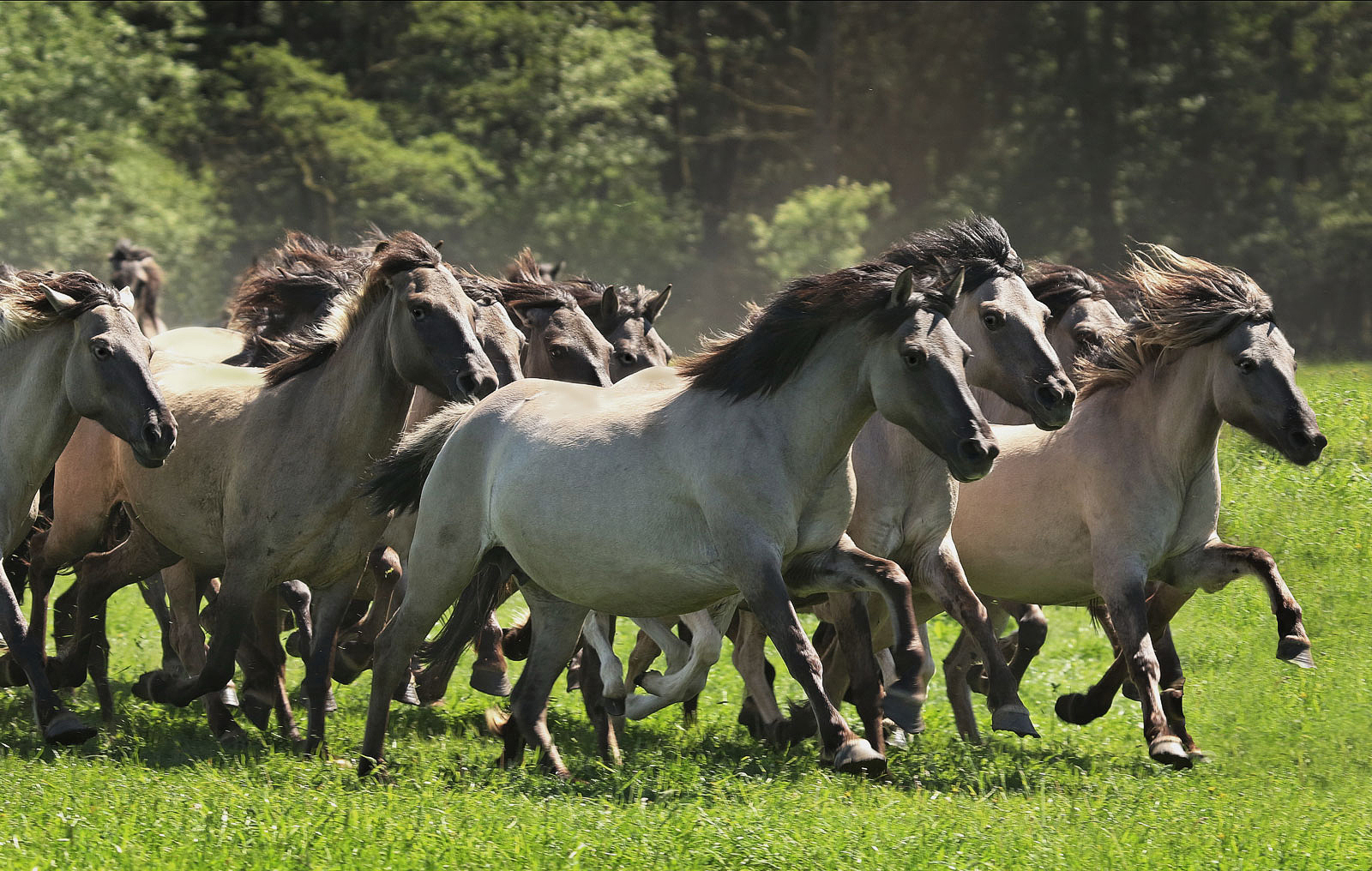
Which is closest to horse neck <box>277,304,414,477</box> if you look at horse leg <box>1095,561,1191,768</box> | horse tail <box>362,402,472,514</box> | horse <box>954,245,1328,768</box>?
horse tail <box>362,402,472,514</box>

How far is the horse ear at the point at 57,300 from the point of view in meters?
7.01

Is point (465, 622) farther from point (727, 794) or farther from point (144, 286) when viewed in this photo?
point (144, 286)

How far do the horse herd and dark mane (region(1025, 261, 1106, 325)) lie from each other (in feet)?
3.24

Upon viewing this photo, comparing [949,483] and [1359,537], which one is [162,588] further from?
[1359,537]

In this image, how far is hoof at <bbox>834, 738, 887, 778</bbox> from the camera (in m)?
Result: 5.47

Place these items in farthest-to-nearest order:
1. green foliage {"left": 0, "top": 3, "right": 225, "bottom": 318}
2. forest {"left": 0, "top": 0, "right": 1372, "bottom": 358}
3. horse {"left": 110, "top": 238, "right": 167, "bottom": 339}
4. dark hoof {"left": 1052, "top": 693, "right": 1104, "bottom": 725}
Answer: forest {"left": 0, "top": 0, "right": 1372, "bottom": 358}, green foliage {"left": 0, "top": 3, "right": 225, "bottom": 318}, horse {"left": 110, "top": 238, "right": 167, "bottom": 339}, dark hoof {"left": 1052, "top": 693, "right": 1104, "bottom": 725}

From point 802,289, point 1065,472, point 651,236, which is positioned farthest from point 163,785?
point 651,236

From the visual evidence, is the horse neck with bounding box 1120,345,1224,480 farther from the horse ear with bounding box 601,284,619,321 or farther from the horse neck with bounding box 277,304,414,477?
the horse neck with bounding box 277,304,414,477

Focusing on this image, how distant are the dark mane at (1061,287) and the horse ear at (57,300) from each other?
5153mm

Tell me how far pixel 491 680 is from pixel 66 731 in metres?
2.32

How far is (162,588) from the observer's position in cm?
967

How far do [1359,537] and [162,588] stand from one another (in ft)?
24.9

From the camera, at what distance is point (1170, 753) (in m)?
6.77

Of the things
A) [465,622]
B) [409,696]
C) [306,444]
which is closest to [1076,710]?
[465,622]
